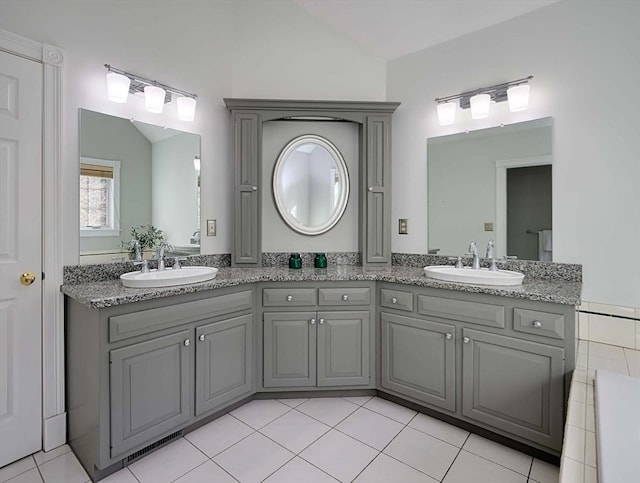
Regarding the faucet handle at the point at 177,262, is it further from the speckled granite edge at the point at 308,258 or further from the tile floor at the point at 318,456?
the tile floor at the point at 318,456

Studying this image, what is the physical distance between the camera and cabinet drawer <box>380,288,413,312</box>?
2219 millimetres

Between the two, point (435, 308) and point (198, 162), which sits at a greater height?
point (198, 162)

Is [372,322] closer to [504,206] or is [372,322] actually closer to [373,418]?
[373,418]

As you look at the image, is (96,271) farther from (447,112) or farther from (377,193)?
(447,112)

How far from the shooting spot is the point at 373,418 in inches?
85.4

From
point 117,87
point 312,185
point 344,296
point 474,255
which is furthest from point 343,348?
point 117,87

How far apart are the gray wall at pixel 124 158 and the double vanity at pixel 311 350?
351 millimetres

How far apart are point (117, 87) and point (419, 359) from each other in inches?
97.6

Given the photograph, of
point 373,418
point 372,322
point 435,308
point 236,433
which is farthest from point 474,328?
point 236,433

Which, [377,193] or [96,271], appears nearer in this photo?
[96,271]

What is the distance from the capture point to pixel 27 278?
69.6 inches

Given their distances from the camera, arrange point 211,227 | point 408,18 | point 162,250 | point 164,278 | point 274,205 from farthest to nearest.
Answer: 1. point 274,205
2. point 211,227
3. point 408,18
4. point 162,250
5. point 164,278

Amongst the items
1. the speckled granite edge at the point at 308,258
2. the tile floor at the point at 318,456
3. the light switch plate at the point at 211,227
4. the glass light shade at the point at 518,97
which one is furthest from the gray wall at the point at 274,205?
the tile floor at the point at 318,456

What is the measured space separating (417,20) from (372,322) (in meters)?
2.20
